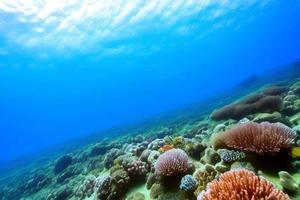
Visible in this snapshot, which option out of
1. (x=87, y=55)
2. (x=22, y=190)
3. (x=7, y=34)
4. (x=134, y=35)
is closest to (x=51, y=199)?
(x=22, y=190)

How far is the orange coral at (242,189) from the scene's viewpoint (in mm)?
3115

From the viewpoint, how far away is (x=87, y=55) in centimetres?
6625

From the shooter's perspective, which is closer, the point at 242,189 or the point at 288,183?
the point at 242,189

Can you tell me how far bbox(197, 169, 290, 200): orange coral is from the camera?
10.2 feet

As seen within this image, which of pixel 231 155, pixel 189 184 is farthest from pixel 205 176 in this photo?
pixel 231 155

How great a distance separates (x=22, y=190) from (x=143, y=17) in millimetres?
37961

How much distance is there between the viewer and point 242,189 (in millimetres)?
3168

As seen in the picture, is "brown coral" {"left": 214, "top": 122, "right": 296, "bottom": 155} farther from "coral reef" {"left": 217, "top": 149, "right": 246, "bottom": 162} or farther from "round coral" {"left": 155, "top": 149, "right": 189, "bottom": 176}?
"round coral" {"left": 155, "top": 149, "right": 189, "bottom": 176}

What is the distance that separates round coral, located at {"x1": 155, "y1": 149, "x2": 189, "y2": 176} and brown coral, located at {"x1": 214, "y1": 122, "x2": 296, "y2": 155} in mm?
1023

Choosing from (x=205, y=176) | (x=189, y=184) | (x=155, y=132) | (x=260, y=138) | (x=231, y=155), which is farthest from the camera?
(x=155, y=132)

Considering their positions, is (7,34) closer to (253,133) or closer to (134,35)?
(134,35)

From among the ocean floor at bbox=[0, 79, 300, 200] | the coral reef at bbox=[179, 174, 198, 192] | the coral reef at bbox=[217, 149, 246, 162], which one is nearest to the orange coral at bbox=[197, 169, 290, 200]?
the ocean floor at bbox=[0, 79, 300, 200]

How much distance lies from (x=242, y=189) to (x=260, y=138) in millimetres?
1966

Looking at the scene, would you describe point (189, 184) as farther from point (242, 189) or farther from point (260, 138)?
point (260, 138)
